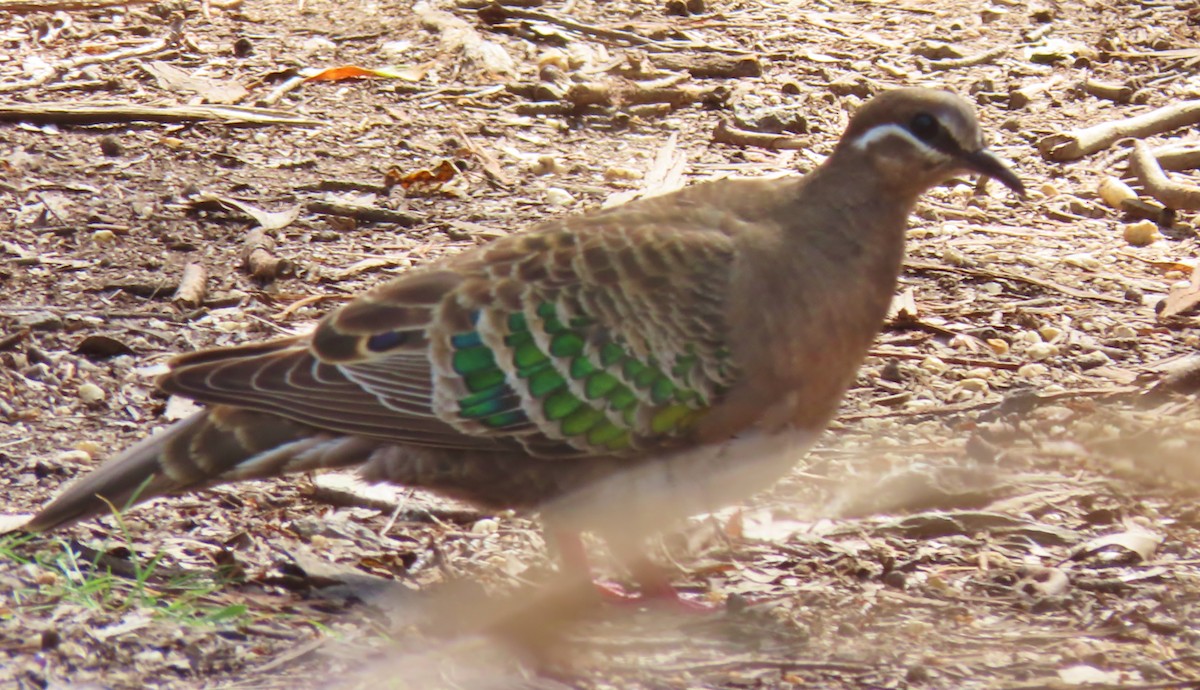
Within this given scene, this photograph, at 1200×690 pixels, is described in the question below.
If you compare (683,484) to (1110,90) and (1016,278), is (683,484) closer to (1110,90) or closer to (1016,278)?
(1016,278)

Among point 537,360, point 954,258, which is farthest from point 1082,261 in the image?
point 537,360

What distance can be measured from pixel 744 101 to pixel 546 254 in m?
3.64

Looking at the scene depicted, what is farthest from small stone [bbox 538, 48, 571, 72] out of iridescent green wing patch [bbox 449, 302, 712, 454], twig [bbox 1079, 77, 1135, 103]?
iridescent green wing patch [bbox 449, 302, 712, 454]

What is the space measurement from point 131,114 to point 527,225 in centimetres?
208


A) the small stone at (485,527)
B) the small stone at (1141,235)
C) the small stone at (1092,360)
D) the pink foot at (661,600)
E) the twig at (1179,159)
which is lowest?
the small stone at (485,527)

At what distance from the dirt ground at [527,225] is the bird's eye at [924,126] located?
0.98 meters

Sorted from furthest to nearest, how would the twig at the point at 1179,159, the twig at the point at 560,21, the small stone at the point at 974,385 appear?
the twig at the point at 560,21
the twig at the point at 1179,159
the small stone at the point at 974,385

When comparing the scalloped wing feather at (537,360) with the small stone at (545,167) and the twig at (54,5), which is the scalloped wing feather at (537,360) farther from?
the twig at (54,5)

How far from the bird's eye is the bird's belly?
2.80ft

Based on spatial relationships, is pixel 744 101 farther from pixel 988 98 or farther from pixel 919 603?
pixel 919 603

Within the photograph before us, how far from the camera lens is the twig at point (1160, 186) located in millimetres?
6535

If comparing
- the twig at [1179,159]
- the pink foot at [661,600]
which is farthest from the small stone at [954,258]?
the pink foot at [661,600]

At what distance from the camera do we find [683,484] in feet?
13.1

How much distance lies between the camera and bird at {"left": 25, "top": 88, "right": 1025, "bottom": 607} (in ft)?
13.0
